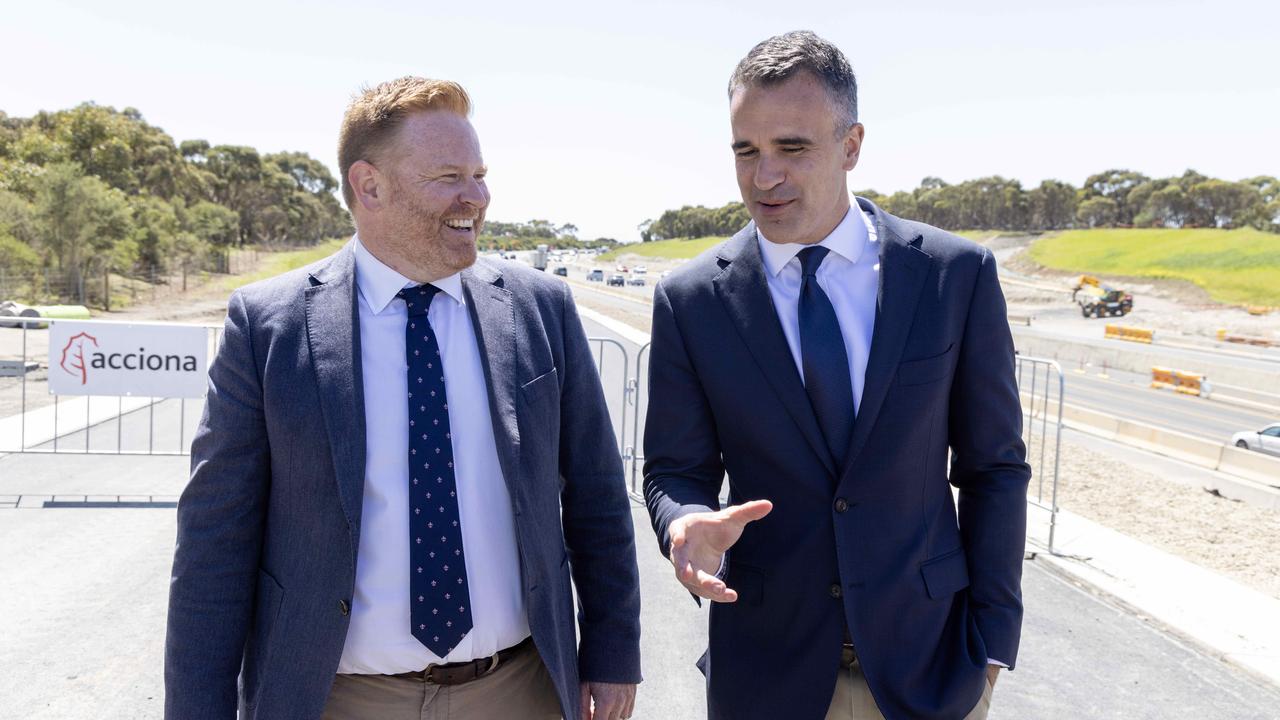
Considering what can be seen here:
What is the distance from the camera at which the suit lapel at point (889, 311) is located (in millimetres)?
2352

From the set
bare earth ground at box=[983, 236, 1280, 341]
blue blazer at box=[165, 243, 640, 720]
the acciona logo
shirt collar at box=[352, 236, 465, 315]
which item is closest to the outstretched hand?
blue blazer at box=[165, 243, 640, 720]

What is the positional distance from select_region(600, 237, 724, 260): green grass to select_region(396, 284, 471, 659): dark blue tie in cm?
15476

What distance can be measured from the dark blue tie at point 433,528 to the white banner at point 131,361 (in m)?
8.52

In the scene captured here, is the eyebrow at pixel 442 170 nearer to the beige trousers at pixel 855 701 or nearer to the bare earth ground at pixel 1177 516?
the beige trousers at pixel 855 701

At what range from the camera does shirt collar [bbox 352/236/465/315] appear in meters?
2.42

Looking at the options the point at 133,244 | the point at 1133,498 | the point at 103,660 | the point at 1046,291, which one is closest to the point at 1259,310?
the point at 1046,291

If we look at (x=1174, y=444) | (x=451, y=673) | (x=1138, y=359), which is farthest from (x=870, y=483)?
(x=1138, y=359)

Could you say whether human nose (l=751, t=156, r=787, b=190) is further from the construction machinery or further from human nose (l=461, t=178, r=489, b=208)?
the construction machinery

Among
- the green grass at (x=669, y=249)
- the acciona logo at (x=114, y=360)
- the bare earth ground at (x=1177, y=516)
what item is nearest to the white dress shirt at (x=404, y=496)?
the acciona logo at (x=114, y=360)

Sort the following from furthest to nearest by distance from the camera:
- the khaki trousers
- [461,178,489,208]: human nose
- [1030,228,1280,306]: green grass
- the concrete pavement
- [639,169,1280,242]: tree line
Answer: [639,169,1280,242]: tree line < [1030,228,1280,306]: green grass < the concrete pavement < [461,178,489,208]: human nose < the khaki trousers

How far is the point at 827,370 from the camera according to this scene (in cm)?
241

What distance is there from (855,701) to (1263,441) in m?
22.3

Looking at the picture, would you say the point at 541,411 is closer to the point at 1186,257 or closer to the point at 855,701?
the point at 855,701

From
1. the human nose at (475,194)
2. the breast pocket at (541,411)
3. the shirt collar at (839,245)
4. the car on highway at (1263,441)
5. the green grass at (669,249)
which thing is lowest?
the car on highway at (1263,441)
